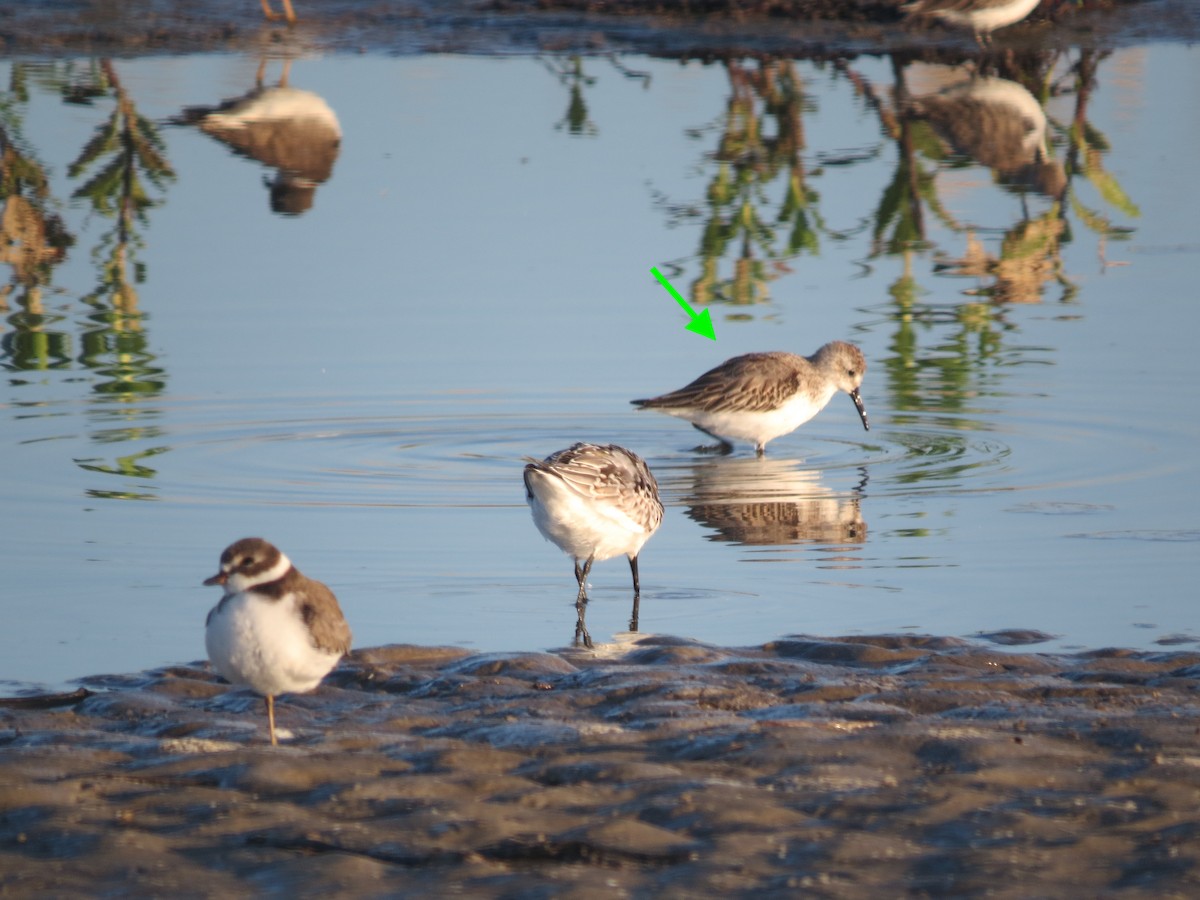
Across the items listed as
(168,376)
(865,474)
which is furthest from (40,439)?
(865,474)

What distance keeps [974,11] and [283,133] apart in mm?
8399

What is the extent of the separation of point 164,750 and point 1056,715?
2973 millimetres

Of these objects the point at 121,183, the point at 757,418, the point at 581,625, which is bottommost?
the point at 581,625

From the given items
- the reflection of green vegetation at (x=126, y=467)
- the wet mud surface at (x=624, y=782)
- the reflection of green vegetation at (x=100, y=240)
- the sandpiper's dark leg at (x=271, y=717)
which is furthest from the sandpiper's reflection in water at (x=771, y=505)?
the sandpiper's dark leg at (x=271, y=717)

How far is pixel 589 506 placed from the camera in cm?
834

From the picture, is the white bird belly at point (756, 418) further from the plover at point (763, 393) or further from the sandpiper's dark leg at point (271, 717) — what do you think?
the sandpiper's dark leg at point (271, 717)

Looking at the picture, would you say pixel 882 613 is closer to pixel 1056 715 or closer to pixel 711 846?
pixel 1056 715

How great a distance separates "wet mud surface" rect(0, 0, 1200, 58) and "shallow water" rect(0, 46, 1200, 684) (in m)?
1.75

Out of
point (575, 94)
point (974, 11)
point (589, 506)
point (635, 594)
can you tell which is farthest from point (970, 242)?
point (589, 506)

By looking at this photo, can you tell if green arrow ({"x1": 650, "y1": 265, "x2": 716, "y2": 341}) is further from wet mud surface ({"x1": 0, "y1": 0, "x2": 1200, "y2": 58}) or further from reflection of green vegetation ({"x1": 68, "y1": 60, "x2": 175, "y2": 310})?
wet mud surface ({"x1": 0, "y1": 0, "x2": 1200, "y2": 58})

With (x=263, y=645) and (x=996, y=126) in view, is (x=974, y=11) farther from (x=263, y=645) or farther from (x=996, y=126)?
(x=263, y=645)

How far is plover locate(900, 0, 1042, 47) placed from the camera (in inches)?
874

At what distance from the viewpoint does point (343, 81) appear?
22.8 metres

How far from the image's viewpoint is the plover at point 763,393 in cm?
1173
